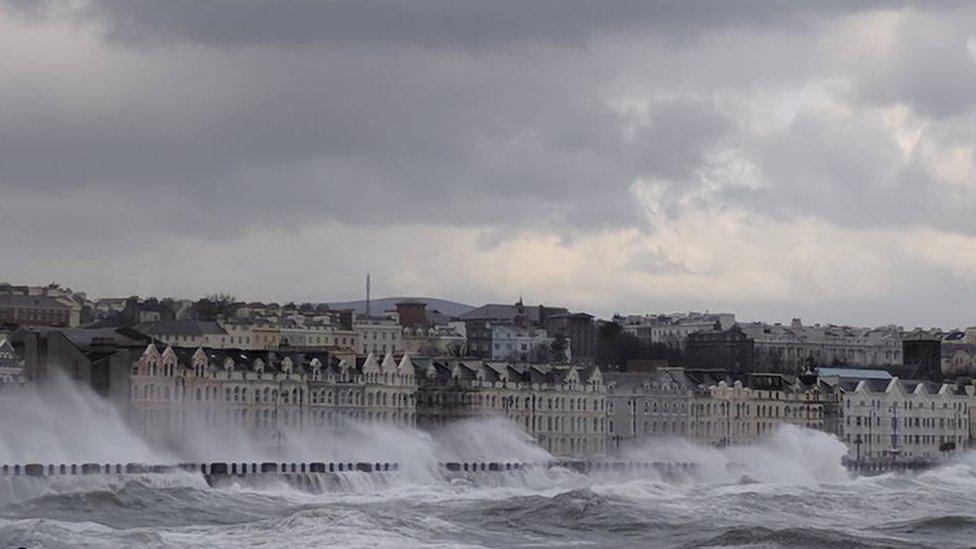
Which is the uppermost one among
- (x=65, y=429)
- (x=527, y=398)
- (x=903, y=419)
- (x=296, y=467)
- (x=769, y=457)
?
(x=527, y=398)

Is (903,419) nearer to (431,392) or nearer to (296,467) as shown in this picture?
(431,392)

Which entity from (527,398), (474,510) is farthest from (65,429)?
(527,398)

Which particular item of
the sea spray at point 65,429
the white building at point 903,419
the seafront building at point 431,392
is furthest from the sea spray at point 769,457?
the sea spray at point 65,429

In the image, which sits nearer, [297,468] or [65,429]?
[65,429]

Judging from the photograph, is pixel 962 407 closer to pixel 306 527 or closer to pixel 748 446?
pixel 748 446

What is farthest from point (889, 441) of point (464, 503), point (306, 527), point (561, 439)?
point (306, 527)

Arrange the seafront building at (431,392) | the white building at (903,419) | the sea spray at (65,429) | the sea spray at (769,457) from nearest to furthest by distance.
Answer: the sea spray at (65,429) → the seafront building at (431,392) → the sea spray at (769,457) → the white building at (903,419)

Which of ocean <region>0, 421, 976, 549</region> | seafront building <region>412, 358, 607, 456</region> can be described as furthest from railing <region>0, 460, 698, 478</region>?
seafront building <region>412, 358, 607, 456</region>

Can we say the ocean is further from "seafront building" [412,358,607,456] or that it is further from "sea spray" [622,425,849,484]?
"sea spray" [622,425,849,484]

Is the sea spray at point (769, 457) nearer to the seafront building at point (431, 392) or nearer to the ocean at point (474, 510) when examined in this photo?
the seafront building at point (431, 392)

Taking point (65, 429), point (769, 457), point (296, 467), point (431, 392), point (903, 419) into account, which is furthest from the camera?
point (903, 419)

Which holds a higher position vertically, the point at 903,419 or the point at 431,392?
the point at 431,392

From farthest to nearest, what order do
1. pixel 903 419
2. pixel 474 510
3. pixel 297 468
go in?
pixel 903 419
pixel 297 468
pixel 474 510

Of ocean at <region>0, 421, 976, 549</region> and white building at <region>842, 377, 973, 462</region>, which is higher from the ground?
white building at <region>842, 377, 973, 462</region>
